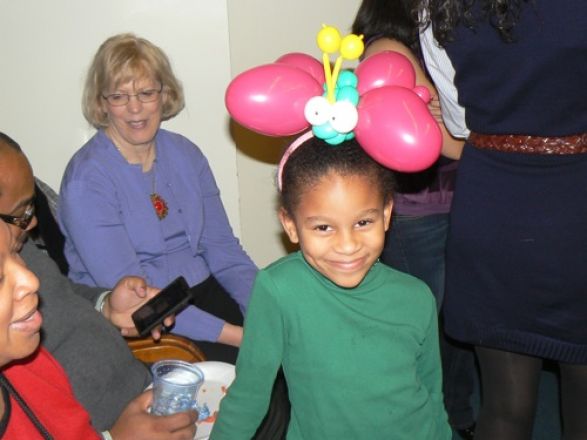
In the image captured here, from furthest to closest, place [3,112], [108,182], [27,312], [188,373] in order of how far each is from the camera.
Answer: [3,112]
[108,182]
[188,373]
[27,312]

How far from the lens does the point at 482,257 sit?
59.4 inches

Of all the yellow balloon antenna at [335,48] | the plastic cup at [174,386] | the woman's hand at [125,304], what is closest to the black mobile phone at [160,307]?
the woman's hand at [125,304]

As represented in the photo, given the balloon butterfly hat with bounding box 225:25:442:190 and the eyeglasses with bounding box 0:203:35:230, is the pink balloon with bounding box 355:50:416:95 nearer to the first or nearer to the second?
the balloon butterfly hat with bounding box 225:25:442:190

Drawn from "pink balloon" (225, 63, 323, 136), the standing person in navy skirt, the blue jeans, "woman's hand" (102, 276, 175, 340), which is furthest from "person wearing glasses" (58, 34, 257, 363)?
"pink balloon" (225, 63, 323, 136)

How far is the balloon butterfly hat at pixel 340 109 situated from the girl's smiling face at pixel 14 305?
468 mm

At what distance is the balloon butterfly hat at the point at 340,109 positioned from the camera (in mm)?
1206

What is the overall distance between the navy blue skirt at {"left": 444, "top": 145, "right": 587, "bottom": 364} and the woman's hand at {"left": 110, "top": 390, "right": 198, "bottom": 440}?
2.09 feet

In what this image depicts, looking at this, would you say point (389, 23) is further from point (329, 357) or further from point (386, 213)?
point (329, 357)

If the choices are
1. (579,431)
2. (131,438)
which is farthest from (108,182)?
(579,431)

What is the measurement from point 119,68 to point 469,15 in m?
1.15

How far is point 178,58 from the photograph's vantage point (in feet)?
7.77

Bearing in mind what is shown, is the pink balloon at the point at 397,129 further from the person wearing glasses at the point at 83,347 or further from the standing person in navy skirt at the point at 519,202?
the person wearing glasses at the point at 83,347

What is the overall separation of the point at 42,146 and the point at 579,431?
1762 millimetres

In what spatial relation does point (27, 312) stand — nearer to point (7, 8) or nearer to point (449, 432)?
point (449, 432)
